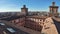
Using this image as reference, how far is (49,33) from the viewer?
5250 millimetres

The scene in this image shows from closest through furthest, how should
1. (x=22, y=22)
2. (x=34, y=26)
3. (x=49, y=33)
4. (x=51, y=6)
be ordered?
(x=49, y=33)
(x=34, y=26)
(x=22, y=22)
(x=51, y=6)

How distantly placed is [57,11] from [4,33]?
1119cm

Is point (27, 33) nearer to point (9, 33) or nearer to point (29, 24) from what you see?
point (9, 33)

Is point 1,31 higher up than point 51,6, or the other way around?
point 51,6

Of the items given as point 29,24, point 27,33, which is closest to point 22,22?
point 29,24

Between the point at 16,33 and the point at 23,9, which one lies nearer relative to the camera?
the point at 16,33

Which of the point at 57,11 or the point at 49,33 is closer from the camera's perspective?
the point at 49,33

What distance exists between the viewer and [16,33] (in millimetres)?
5059

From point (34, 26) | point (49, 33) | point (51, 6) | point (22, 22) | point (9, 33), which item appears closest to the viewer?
point (9, 33)

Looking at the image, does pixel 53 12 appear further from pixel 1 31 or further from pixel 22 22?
pixel 1 31

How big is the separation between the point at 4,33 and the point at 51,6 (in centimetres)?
1057

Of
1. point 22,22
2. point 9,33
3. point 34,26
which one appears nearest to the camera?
point 9,33

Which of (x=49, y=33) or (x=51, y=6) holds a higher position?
(x=51, y=6)

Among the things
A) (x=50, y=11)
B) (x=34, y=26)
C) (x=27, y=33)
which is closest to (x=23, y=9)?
(x=50, y=11)
